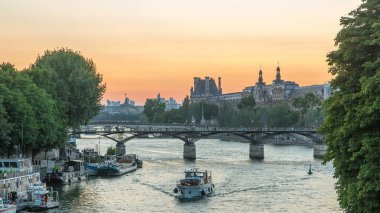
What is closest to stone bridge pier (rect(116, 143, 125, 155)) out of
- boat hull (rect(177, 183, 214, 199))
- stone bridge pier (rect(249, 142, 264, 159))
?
stone bridge pier (rect(249, 142, 264, 159))

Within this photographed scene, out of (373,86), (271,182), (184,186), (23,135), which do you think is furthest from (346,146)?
(271,182)

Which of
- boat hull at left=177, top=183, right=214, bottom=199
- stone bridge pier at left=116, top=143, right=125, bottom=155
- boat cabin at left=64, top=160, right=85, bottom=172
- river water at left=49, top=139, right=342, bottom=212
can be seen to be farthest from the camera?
stone bridge pier at left=116, top=143, right=125, bottom=155

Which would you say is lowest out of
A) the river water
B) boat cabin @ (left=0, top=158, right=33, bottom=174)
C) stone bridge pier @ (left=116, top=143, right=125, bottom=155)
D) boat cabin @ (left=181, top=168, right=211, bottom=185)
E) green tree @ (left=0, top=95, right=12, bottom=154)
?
the river water

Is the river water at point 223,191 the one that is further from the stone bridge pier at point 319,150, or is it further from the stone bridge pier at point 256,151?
the stone bridge pier at point 319,150

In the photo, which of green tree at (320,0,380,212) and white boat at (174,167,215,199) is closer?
green tree at (320,0,380,212)

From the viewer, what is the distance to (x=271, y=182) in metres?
65.9

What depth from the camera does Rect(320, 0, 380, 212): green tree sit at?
70.9 ft

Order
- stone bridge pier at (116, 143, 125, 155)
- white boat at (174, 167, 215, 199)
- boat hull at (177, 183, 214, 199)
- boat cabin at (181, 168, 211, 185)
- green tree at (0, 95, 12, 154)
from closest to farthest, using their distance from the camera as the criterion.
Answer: green tree at (0, 95, 12, 154)
boat hull at (177, 183, 214, 199)
white boat at (174, 167, 215, 199)
boat cabin at (181, 168, 211, 185)
stone bridge pier at (116, 143, 125, 155)

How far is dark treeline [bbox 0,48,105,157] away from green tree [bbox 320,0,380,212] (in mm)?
32664

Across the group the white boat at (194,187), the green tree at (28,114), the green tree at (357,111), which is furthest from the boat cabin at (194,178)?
the green tree at (357,111)

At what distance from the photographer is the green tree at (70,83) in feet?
237

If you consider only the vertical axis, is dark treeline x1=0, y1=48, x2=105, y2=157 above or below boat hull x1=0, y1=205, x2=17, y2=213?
above

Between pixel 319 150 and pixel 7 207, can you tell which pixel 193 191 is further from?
pixel 319 150

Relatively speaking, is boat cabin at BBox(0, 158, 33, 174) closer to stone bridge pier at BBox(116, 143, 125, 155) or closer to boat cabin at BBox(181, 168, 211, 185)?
boat cabin at BBox(181, 168, 211, 185)
